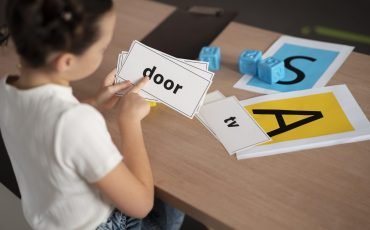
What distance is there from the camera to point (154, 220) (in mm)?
1075

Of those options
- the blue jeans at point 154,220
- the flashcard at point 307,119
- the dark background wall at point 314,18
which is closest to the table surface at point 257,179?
the flashcard at point 307,119

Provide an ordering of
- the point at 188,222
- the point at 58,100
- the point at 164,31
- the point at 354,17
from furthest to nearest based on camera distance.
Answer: the point at 354,17 → the point at 188,222 → the point at 164,31 → the point at 58,100

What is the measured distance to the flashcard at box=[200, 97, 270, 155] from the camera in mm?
918

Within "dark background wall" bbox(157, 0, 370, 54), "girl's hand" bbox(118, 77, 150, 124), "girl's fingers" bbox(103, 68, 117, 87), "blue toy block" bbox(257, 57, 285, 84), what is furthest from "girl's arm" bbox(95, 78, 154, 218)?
"dark background wall" bbox(157, 0, 370, 54)

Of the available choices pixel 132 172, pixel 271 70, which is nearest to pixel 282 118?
pixel 271 70

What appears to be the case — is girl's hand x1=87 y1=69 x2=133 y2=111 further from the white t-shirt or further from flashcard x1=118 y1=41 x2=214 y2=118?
the white t-shirt

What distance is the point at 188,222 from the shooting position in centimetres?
164

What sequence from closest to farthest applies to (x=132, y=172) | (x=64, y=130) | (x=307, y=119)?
(x=64, y=130) < (x=132, y=172) < (x=307, y=119)

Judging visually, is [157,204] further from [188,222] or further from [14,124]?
[188,222]

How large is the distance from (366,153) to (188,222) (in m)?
0.92

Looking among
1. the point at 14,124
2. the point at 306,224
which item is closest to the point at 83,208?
the point at 14,124

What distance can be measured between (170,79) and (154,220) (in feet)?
1.25

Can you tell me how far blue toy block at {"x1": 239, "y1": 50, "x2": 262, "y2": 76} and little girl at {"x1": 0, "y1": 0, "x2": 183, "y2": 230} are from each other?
0.37 meters

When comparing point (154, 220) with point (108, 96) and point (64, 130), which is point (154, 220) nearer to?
point (108, 96)
